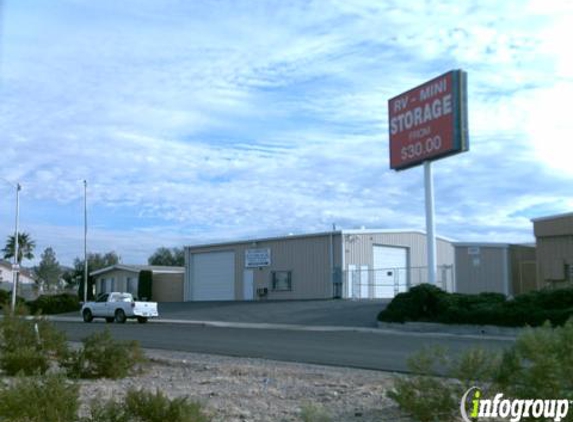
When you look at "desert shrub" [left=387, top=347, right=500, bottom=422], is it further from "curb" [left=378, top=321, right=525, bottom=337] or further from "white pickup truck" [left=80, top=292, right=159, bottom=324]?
"white pickup truck" [left=80, top=292, right=159, bottom=324]

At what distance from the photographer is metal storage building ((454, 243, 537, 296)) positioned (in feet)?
126

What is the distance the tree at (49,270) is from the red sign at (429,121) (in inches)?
3961

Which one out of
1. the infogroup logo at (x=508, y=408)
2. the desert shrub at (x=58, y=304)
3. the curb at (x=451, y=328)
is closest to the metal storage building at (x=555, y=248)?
the curb at (x=451, y=328)

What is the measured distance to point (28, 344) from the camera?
12500mm

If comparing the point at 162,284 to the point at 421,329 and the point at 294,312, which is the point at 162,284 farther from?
the point at 421,329

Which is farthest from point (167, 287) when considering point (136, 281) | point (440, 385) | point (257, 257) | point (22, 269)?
point (22, 269)

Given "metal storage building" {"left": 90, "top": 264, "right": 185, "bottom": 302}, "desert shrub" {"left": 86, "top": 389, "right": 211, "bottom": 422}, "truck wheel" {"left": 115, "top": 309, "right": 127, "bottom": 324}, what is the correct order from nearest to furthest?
"desert shrub" {"left": 86, "top": 389, "right": 211, "bottom": 422}, "truck wheel" {"left": 115, "top": 309, "right": 127, "bottom": 324}, "metal storage building" {"left": 90, "top": 264, "right": 185, "bottom": 302}

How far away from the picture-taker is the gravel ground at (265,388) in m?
7.89

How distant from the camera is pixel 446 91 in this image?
28141mm

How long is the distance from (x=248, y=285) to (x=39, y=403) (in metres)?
43.4

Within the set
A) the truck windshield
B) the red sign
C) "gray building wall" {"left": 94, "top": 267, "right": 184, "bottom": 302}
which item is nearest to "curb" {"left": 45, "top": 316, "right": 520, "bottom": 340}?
the red sign

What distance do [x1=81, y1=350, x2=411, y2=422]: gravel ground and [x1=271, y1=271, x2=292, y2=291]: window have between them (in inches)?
1262

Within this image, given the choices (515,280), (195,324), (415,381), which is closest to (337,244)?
(515,280)

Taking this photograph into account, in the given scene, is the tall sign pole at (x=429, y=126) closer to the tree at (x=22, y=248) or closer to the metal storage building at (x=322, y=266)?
the metal storage building at (x=322, y=266)
